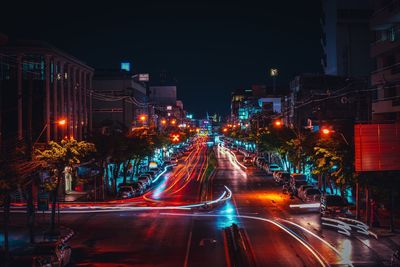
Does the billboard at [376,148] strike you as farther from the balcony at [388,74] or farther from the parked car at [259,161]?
the parked car at [259,161]

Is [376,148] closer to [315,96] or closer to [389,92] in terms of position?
[389,92]

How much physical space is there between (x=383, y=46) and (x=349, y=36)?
241 ft

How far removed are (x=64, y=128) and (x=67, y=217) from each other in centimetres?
2140

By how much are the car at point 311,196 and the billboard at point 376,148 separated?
1969cm

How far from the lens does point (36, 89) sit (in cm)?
5534

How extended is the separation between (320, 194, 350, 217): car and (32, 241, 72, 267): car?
57.3 ft

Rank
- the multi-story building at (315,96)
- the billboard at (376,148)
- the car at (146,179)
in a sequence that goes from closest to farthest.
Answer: the billboard at (376,148) < the car at (146,179) < the multi-story building at (315,96)

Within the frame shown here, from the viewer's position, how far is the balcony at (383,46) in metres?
45.5

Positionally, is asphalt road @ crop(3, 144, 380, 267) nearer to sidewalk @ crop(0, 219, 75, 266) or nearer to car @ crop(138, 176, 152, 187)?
sidewalk @ crop(0, 219, 75, 266)

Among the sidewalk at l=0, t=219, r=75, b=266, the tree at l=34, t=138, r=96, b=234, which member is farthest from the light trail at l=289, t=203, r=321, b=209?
the sidewalk at l=0, t=219, r=75, b=266

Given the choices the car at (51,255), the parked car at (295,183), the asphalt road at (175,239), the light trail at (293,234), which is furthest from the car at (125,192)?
the car at (51,255)

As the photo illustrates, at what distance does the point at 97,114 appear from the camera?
9319 cm

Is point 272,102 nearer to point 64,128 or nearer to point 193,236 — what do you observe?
point 64,128

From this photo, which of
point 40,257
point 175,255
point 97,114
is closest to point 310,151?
point 175,255
